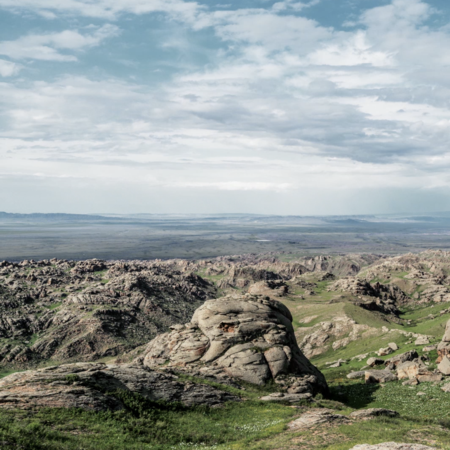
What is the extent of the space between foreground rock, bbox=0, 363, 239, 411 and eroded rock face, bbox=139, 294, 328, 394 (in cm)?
911

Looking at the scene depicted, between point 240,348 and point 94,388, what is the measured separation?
24763 millimetres

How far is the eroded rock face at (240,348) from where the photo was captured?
5150 centimetres

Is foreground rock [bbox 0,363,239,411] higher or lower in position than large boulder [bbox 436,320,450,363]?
higher

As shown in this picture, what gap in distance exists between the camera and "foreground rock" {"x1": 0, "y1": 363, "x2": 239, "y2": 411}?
3144 cm

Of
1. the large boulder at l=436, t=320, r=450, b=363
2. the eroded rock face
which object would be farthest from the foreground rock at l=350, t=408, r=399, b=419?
the large boulder at l=436, t=320, r=450, b=363

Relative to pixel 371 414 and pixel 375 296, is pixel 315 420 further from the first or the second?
pixel 375 296

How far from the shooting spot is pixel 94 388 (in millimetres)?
34781

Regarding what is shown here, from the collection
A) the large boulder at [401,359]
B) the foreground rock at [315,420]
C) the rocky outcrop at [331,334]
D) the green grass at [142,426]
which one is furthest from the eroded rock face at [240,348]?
the rocky outcrop at [331,334]

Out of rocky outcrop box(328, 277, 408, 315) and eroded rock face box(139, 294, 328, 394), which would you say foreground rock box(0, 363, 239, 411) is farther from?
rocky outcrop box(328, 277, 408, 315)

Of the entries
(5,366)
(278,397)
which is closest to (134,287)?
(5,366)

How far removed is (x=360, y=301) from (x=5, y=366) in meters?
142

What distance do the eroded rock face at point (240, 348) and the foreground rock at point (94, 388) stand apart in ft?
29.9

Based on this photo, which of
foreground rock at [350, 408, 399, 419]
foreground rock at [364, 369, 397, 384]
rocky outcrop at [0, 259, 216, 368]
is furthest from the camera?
rocky outcrop at [0, 259, 216, 368]

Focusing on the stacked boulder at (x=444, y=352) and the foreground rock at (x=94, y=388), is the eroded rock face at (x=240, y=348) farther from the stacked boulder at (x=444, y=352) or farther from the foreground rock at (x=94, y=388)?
the stacked boulder at (x=444, y=352)
